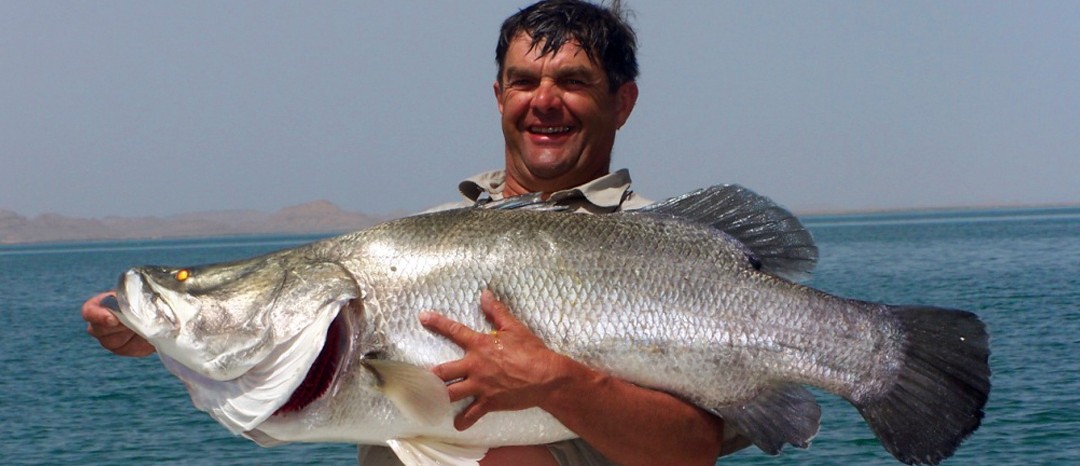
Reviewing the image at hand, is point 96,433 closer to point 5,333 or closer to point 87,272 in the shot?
point 5,333

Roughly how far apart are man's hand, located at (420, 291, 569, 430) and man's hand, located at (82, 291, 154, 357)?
95 cm

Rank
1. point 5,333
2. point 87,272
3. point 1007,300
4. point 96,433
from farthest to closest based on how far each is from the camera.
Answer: point 87,272
point 5,333
point 1007,300
point 96,433

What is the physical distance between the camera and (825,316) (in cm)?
340

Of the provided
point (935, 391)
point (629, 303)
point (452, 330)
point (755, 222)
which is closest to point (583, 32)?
point (755, 222)

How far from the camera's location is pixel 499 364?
320 centimetres

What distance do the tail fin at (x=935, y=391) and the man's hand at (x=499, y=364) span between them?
0.94 metres

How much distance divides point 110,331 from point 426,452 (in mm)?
1008

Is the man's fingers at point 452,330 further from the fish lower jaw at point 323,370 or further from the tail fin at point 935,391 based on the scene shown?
the tail fin at point 935,391

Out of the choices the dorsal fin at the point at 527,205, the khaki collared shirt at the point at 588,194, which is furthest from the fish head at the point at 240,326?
the khaki collared shirt at the point at 588,194

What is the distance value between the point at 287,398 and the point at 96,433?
15804mm

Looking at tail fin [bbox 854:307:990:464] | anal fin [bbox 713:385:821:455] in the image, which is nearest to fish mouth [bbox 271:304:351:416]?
anal fin [bbox 713:385:821:455]

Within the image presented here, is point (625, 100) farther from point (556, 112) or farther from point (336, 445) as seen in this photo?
point (336, 445)

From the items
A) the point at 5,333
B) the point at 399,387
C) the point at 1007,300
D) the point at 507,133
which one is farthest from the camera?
the point at 5,333

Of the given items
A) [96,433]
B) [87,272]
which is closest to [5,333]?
[96,433]
